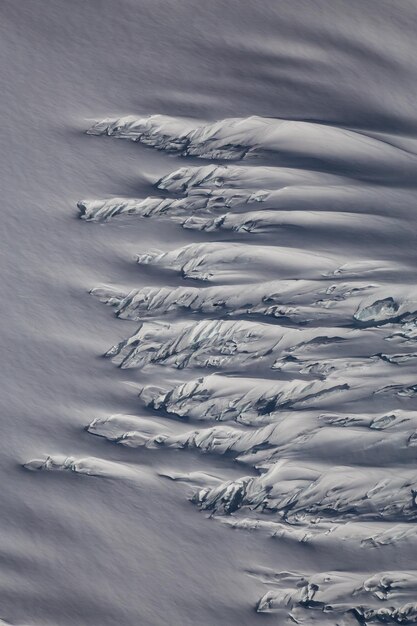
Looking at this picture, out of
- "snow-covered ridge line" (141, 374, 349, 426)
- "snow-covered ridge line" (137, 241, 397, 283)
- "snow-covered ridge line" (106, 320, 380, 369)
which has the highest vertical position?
"snow-covered ridge line" (137, 241, 397, 283)

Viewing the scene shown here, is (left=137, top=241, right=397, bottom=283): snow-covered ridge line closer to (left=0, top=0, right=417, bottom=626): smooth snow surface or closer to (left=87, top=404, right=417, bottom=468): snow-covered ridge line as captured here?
(left=0, top=0, right=417, bottom=626): smooth snow surface

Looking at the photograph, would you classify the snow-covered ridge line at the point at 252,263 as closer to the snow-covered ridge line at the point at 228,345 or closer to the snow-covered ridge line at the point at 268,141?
the snow-covered ridge line at the point at 228,345

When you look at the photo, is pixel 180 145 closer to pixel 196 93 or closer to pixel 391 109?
pixel 196 93

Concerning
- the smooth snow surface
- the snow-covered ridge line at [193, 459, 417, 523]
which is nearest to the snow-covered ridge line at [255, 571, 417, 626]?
the smooth snow surface

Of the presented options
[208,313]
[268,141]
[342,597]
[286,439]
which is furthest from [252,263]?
[342,597]

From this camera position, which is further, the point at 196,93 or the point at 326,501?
the point at 196,93

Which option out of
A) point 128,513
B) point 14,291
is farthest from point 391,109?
point 128,513

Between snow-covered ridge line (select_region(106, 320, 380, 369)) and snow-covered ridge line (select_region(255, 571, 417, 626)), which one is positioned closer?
snow-covered ridge line (select_region(255, 571, 417, 626))

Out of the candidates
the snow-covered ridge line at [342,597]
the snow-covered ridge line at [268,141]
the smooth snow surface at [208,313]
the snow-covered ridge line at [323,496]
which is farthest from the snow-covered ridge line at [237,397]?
the snow-covered ridge line at [268,141]

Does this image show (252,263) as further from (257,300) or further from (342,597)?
(342,597)
